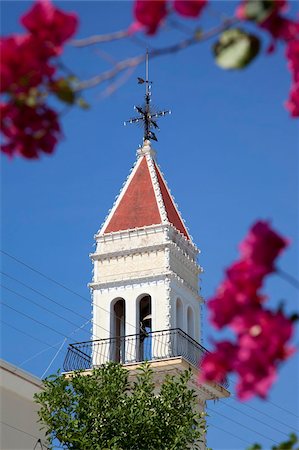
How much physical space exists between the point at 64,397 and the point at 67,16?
45.5 feet

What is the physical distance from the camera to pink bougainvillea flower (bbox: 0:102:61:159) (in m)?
3.13

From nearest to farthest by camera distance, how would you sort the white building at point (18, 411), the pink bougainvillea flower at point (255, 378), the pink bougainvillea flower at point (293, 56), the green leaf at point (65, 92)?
the pink bougainvillea flower at point (255, 378) < the green leaf at point (65, 92) < the pink bougainvillea flower at point (293, 56) < the white building at point (18, 411)

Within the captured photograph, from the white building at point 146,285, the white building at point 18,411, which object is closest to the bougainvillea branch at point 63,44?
the white building at point 18,411

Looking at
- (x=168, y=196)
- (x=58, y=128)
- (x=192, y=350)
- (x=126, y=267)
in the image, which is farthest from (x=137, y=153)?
(x=58, y=128)

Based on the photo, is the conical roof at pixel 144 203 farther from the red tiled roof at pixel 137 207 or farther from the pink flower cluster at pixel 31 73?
the pink flower cluster at pixel 31 73

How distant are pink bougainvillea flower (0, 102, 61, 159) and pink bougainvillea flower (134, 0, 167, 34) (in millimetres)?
415

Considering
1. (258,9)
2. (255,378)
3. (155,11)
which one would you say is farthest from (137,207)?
(255,378)

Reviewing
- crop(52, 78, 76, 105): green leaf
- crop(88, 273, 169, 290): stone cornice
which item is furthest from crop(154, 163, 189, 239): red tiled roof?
crop(52, 78, 76, 105): green leaf

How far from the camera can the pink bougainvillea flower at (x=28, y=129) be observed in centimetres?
313

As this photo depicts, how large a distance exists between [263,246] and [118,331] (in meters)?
19.6

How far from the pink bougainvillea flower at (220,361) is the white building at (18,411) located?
584 inches

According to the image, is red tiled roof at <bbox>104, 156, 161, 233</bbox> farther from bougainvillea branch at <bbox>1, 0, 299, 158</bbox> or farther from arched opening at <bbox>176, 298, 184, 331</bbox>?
bougainvillea branch at <bbox>1, 0, 299, 158</bbox>

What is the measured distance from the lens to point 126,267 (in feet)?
73.6

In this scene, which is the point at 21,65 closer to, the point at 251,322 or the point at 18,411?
the point at 251,322
